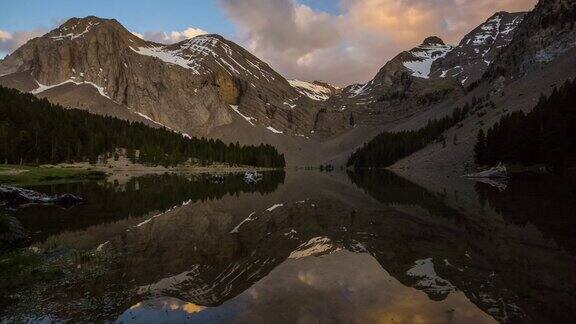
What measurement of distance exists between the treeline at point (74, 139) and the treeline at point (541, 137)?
376ft

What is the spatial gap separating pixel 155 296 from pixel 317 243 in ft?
37.0

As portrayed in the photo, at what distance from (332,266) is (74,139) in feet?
483

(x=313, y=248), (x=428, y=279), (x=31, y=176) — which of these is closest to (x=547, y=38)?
(x=31, y=176)

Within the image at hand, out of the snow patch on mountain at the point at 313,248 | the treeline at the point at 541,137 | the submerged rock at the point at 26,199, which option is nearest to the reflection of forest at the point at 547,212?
the snow patch on mountain at the point at 313,248

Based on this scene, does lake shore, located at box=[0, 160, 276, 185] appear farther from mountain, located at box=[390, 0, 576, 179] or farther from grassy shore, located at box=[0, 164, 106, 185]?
mountain, located at box=[390, 0, 576, 179]

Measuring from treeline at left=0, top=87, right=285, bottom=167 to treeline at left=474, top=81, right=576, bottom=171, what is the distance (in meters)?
115

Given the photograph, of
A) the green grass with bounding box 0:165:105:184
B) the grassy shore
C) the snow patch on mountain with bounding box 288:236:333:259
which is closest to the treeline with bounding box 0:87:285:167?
the green grass with bounding box 0:165:105:184

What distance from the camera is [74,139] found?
143875mm

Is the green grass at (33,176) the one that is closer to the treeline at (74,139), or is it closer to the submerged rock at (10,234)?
the treeline at (74,139)

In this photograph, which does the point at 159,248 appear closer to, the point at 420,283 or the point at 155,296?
the point at 155,296

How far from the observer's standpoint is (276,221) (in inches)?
1259

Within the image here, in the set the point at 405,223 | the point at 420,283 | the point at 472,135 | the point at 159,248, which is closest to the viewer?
the point at 420,283

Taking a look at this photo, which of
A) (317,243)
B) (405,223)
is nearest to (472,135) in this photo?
(405,223)

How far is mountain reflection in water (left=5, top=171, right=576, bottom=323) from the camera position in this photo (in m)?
12.6
